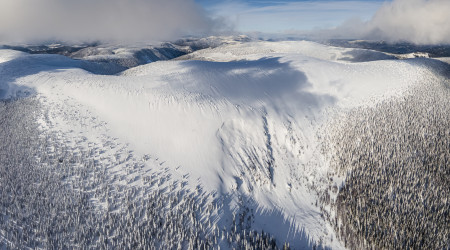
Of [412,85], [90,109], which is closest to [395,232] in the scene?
[412,85]

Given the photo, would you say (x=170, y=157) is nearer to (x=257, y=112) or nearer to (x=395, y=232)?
(x=257, y=112)

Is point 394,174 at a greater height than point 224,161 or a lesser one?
greater

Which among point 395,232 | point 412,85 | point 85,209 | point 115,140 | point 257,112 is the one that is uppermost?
point 412,85

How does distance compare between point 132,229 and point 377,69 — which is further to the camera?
point 377,69

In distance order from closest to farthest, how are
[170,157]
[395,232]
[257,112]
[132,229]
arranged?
[132,229] → [395,232] → [170,157] → [257,112]

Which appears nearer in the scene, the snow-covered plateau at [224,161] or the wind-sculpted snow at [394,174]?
the snow-covered plateau at [224,161]

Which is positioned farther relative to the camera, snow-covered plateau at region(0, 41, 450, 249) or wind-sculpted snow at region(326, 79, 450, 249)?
wind-sculpted snow at region(326, 79, 450, 249)

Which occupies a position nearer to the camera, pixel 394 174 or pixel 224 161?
pixel 394 174

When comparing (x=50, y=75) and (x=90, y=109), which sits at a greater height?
(x=50, y=75)
